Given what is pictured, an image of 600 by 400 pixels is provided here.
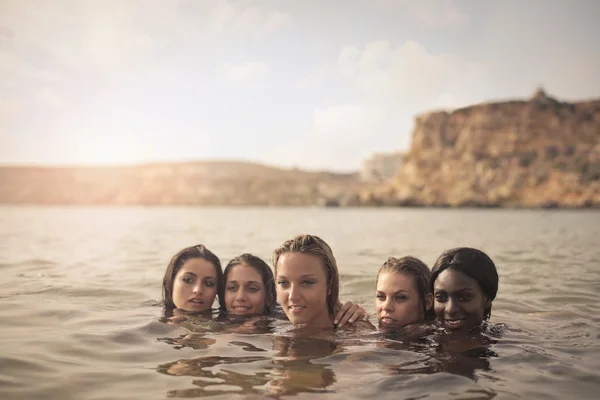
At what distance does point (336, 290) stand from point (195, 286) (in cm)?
208

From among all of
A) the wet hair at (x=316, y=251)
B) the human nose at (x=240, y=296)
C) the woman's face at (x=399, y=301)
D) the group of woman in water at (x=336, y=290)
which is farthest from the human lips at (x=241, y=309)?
the woman's face at (x=399, y=301)

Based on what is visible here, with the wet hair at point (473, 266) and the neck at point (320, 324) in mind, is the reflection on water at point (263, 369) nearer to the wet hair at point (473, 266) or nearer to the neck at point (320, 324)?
the neck at point (320, 324)

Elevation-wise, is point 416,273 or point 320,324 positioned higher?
point 416,273

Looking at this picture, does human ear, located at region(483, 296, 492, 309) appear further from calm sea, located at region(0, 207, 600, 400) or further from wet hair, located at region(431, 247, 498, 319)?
calm sea, located at region(0, 207, 600, 400)

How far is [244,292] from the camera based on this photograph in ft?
22.8

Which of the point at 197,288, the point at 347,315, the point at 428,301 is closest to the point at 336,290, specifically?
the point at 347,315

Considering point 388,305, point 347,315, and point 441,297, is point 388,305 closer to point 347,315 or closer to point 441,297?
point 347,315

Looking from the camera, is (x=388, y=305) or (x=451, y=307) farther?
(x=388, y=305)

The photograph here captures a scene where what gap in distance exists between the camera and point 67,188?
143 meters

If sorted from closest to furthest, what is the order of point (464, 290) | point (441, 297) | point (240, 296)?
1. point (464, 290)
2. point (441, 297)
3. point (240, 296)

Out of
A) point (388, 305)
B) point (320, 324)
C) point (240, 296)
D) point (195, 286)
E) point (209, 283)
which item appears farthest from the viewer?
point (209, 283)

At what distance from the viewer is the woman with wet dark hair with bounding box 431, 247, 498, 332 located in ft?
18.0

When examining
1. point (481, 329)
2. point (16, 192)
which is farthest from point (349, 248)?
point (16, 192)

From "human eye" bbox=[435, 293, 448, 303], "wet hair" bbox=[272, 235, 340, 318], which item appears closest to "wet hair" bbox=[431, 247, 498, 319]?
"human eye" bbox=[435, 293, 448, 303]
